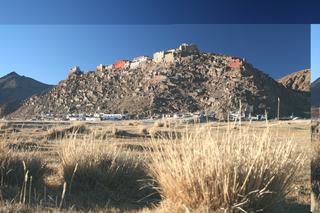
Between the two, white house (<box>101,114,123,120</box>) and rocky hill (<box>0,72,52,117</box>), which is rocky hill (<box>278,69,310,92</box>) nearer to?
white house (<box>101,114,123,120</box>)

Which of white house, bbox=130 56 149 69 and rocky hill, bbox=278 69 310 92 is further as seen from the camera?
rocky hill, bbox=278 69 310 92

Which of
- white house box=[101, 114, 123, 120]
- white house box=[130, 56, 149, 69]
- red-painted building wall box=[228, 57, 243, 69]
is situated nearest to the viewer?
white house box=[130, 56, 149, 69]

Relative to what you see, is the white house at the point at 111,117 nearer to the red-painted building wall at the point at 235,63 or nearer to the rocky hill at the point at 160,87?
the rocky hill at the point at 160,87

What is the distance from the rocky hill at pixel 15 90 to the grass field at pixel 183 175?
4.37 m

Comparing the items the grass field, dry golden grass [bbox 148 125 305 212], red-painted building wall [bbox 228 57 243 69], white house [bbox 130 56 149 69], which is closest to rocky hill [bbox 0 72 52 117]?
white house [bbox 130 56 149 69]

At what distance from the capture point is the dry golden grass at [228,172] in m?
5.75

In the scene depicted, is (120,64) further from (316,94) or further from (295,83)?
(295,83)

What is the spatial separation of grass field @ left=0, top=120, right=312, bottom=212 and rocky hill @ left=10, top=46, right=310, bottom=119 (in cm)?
→ 374

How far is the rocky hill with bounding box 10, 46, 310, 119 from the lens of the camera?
12617 millimetres

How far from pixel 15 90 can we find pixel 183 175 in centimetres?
956

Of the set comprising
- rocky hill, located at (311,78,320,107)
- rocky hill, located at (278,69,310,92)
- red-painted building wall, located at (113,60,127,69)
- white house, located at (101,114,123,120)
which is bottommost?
white house, located at (101,114,123,120)

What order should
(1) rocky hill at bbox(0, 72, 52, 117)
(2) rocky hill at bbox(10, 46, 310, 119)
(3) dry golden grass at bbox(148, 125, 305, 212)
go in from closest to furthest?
(3) dry golden grass at bbox(148, 125, 305, 212) < (2) rocky hill at bbox(10, 46, 310, 119) < (1) rocky hill at bbox(0, 72, 52, 117)

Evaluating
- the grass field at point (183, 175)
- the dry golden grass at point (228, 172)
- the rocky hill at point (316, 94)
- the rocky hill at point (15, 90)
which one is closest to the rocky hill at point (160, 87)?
the rocky hill at point (15, 90)

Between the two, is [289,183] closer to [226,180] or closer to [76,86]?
[226,180]
